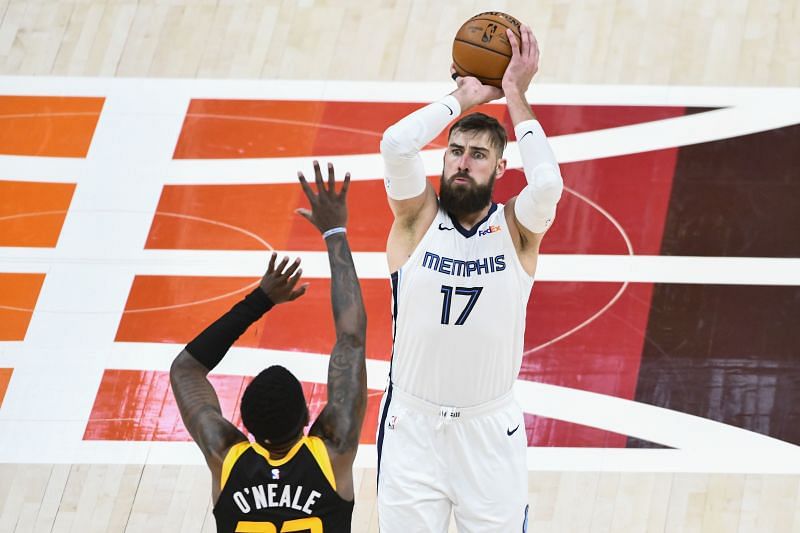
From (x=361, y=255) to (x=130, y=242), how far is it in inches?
66.8

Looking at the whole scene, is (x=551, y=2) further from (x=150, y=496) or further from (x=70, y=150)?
(x=150, y=496)

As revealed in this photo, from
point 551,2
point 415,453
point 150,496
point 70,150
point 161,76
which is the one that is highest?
point 551,2

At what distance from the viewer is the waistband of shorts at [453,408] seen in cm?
596

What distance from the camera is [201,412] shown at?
4.74 m

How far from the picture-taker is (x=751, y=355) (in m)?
8.34

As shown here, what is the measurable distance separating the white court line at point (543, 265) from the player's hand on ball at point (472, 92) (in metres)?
2.90

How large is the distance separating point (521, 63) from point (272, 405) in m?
2.44

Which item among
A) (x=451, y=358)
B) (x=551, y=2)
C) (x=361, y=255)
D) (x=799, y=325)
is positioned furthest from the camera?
(x=551, y=2)

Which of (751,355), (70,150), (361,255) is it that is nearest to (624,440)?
(751,355)

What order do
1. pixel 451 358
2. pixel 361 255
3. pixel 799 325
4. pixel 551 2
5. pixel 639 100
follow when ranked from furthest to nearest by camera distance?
pixel 551 2
pixel 639 100
pixel 361 255
pixel 799 325
pixel 451 358

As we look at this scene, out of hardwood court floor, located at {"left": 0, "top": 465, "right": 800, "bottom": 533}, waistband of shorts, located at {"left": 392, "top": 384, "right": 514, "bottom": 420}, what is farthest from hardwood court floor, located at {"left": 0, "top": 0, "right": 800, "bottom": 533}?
waistband of shorts, located at {"left": 392, "top": 384, "right": 514, "bottom": 420}

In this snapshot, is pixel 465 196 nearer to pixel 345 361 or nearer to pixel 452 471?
pixel 452 471

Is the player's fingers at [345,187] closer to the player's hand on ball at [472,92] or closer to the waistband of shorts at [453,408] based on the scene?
the player's hand on ball at [472,92]

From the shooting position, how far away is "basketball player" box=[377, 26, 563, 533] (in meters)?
5.88
